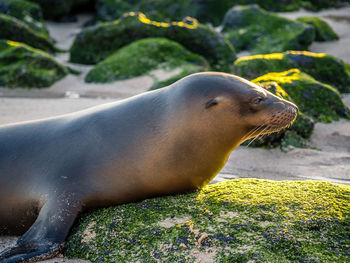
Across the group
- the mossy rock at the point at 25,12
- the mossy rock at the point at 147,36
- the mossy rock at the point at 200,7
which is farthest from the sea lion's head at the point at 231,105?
the mossy rock at the point at 200,7

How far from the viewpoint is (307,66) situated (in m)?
9.00

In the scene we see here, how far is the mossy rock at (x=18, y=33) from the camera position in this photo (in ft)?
43.2

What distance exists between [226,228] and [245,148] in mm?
3230

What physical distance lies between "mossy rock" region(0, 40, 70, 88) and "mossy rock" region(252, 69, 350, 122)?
19.6 ft

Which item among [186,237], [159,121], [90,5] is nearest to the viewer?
[186,237]

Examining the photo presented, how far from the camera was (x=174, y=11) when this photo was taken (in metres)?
21.1

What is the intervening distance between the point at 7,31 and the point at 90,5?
12.0 m

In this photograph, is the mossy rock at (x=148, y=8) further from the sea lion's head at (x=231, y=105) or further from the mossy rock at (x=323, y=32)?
the sea lion's head at (x=231, y=105)

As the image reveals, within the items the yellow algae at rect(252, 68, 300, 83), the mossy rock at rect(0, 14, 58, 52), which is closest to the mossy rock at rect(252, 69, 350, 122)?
the yellow algae at rect(252, 68, 300, 83)

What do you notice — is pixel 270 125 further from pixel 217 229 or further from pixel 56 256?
pixel 56 256

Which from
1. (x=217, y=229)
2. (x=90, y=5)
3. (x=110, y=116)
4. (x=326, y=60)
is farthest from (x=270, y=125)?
(x=90, y=5)

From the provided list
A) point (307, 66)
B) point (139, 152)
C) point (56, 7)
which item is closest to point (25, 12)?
point (56, 7)

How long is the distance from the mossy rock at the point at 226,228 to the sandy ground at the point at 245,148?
38cm

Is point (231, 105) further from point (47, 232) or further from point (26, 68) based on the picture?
point (26, 68)
